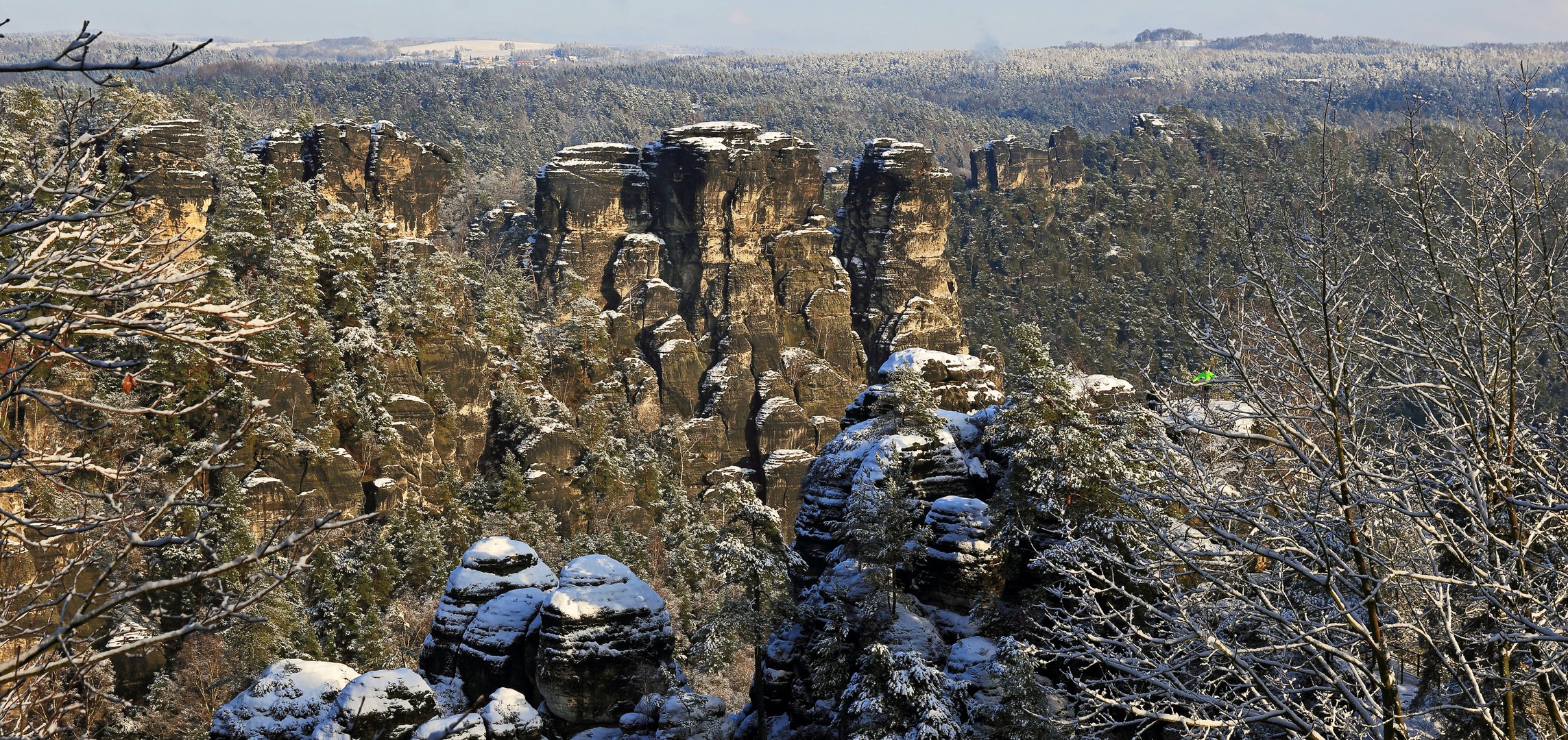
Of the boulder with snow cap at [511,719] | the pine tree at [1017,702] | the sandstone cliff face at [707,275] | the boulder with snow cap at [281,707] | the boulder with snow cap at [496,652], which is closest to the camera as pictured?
the pine tree at [1017,702]

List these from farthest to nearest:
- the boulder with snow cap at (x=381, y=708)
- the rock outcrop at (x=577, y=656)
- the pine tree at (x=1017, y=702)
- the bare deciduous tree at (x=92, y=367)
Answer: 1. the rock outcrop at (x=577, y=656)
2. the boulder with snow cap at (x=381, y=708)
3. the pine tree at (x=1017, y=702)
4. the bare deciduous tree at (x=92, y=367)

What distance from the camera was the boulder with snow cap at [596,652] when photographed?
2183 centimetres

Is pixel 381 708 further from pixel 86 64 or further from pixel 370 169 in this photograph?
pixel 370 169

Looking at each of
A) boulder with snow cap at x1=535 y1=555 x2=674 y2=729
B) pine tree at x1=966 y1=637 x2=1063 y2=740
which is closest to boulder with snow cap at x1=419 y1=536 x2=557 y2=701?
boulder with snow cap at x1=535 y1=555 x2=674 y2=729

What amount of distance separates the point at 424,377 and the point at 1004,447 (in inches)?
1432

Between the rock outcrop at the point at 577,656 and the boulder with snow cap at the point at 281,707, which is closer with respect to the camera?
the boulder with snow cap at the point at 281,707

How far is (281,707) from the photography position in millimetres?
18578

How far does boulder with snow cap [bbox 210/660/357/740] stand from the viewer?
1827cm

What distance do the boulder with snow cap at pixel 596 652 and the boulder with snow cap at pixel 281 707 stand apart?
160 inches

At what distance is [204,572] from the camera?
4.84 m

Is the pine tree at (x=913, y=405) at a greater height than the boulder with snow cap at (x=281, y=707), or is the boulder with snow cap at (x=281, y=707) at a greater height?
the pine tree at (x=913, y=405)

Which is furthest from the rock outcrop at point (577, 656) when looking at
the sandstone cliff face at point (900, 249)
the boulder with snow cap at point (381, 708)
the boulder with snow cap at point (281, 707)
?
the sandstone cliff face at point (900, 249)

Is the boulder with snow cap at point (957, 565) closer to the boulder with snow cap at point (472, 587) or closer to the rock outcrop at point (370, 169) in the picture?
the boulder with snow cap at point (472, 587)

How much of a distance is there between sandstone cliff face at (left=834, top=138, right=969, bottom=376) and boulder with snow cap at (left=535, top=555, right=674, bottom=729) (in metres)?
47.6
